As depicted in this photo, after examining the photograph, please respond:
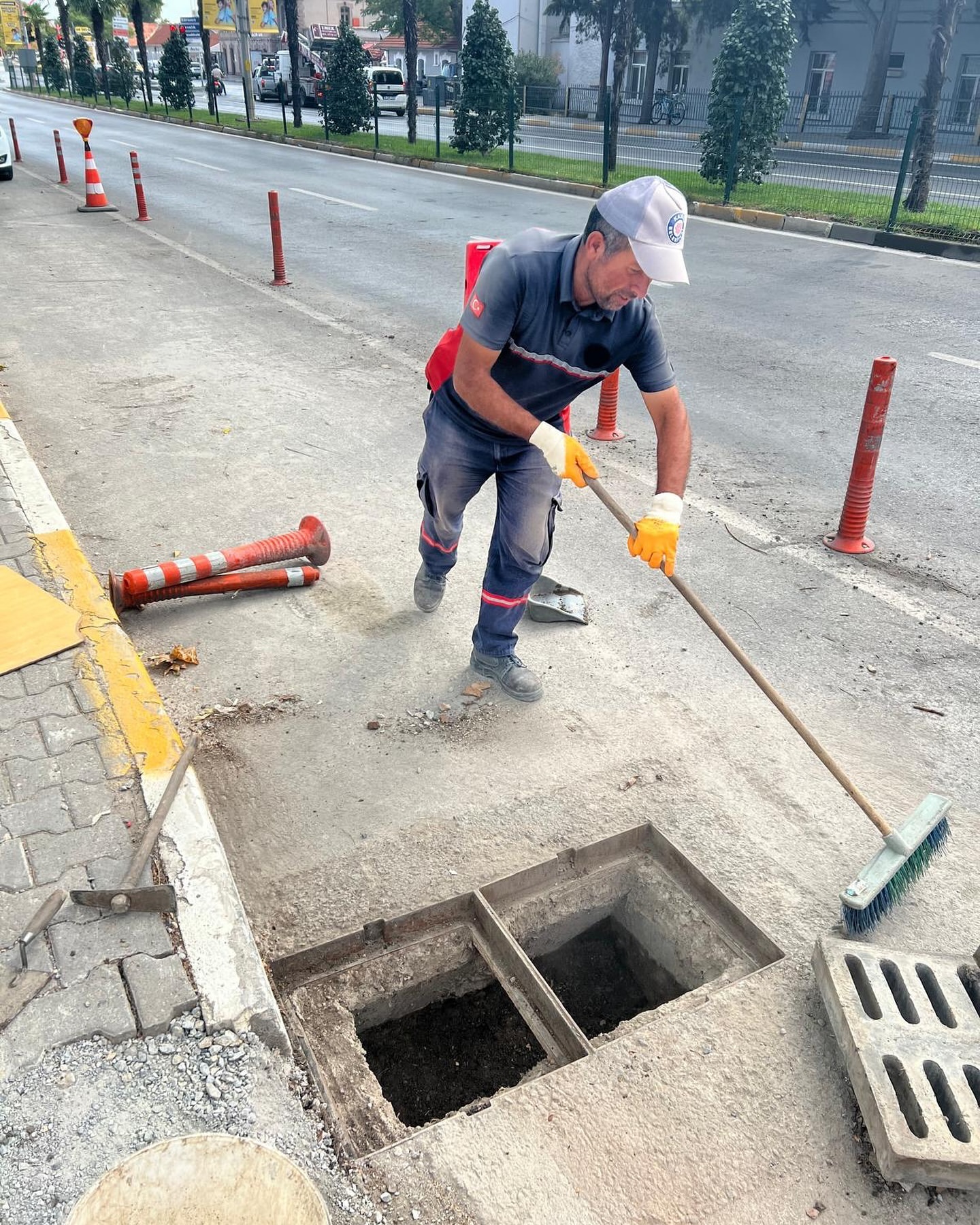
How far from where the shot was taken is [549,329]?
A: 10.7 feet

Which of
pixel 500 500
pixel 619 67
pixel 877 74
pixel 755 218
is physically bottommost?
pixel 755 218

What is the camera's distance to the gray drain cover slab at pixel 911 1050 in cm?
218

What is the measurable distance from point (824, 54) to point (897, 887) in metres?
43.4

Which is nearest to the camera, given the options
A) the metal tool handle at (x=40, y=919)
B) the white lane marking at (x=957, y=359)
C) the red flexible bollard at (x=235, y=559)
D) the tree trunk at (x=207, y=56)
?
→ the metal tool handle at (x=40, y=919)

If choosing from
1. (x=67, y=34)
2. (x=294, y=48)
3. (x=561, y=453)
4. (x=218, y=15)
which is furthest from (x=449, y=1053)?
(x=67, y=34)

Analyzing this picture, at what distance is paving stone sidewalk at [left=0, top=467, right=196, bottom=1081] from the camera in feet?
7.52

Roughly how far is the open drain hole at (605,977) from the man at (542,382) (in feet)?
3.44

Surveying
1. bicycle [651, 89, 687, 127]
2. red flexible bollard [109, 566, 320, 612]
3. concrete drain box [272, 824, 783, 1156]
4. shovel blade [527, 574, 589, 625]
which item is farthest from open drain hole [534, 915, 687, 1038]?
bicycle [651, 89, 687, 127]

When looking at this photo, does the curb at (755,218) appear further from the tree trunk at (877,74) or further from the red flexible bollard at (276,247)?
the red flexible bollard at (276,247)

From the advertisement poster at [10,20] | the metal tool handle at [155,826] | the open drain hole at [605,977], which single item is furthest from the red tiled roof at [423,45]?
the open drain hole at [605,977]

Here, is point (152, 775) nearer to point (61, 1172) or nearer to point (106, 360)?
point (61, 1172)

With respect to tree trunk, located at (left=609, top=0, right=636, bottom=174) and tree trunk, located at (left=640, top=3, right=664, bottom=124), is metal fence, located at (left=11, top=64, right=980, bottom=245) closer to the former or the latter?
tree trunk, located at (left=609, top=0, right=636, bottom=174)

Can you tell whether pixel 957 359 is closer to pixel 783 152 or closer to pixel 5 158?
pixel 783 152

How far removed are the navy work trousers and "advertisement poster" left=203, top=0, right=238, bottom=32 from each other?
42647mm
